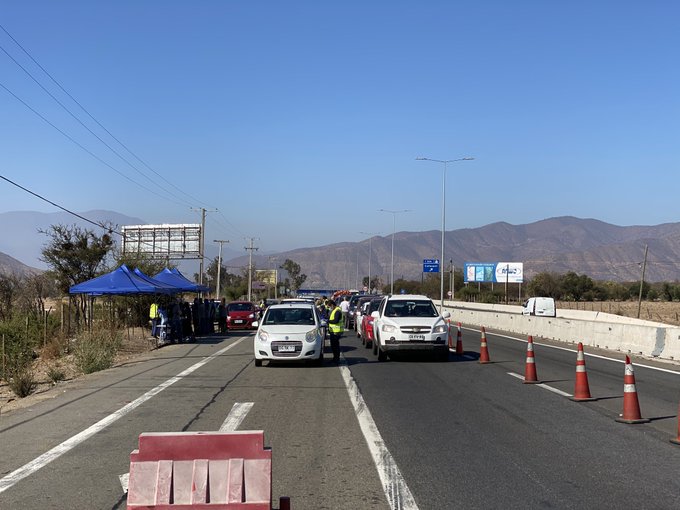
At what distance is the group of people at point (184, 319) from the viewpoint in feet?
90.8

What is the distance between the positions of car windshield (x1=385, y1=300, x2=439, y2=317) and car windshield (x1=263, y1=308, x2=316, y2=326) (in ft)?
7.68

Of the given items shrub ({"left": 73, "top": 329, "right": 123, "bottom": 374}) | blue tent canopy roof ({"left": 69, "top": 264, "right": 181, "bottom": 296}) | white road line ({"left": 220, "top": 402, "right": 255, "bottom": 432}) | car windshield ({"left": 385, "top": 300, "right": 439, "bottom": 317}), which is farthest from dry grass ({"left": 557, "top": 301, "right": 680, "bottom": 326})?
white road line ({"left": 220, "top": 402, "right": 255, "bottom": 432})

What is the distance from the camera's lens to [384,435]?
9.23m

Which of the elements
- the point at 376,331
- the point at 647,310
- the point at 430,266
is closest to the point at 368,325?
the point at 376,331

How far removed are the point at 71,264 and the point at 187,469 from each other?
39.3m

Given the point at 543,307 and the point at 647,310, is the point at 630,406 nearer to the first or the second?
the point at 543,307

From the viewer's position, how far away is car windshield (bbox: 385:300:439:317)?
66.0ft

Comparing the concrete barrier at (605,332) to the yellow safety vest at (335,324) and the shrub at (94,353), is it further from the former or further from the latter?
the shrub at (94,353)

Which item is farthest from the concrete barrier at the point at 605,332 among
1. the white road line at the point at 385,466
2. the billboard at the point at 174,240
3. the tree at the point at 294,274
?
the tree at the point at 294,274

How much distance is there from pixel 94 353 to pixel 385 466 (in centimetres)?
1362

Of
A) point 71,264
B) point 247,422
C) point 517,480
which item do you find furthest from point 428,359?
point 71,264

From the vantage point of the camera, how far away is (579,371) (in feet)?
40.3

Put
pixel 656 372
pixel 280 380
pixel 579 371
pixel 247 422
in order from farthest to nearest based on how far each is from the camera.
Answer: pixel 656 372 < pixel 280 380 < pixel 579 371 < pixel 247 422

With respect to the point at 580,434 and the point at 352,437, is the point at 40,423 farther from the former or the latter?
the point at 580,434
